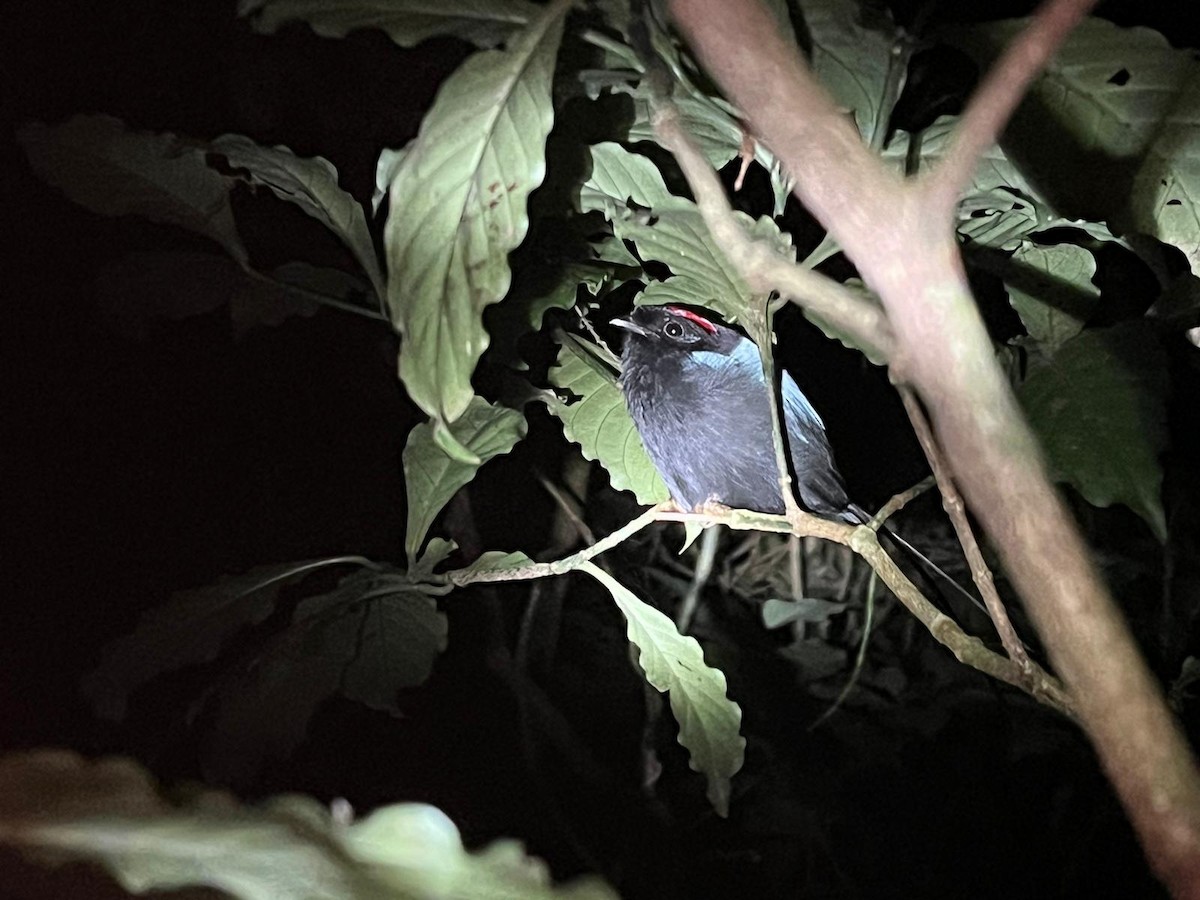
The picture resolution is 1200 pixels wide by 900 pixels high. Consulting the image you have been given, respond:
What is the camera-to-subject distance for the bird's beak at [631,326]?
0.92 meters

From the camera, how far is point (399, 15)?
49 cm

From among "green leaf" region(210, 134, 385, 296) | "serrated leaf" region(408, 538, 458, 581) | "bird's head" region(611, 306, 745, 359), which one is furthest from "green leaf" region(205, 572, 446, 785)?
"bird's head" region(611, 306, 745, 359)

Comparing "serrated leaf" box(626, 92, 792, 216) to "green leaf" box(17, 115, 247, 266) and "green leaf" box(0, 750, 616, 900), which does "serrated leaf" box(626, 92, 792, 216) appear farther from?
"green leaf" box(0, 750, 616, 900)

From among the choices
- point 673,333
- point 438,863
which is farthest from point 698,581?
point 438,863

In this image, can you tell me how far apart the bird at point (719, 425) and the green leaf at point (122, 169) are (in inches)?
17.3

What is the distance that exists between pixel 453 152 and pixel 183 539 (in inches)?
20.7

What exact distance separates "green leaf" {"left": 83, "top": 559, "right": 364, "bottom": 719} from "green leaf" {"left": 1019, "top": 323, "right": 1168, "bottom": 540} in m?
0.56

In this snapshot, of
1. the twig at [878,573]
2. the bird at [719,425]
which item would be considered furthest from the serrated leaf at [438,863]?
the bird at [719,425]

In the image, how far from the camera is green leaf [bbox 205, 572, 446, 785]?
649mm

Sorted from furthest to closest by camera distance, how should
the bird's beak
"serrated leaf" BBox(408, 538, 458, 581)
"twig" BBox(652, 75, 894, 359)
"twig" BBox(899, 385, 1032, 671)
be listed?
the bird's beak
"serrated leaf" BBox(408, 538, 458, 581)
"twig" BBox(899, 385, 1032, 671)
"twig" BBox(652, 75, 894, 359)

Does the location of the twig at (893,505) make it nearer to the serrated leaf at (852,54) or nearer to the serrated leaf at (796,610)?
Result: the serrated leaf at (852,54)

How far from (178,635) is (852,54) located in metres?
0.60

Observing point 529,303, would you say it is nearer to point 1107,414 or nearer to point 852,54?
point 852,54

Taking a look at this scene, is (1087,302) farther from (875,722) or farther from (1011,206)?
(875,722)
